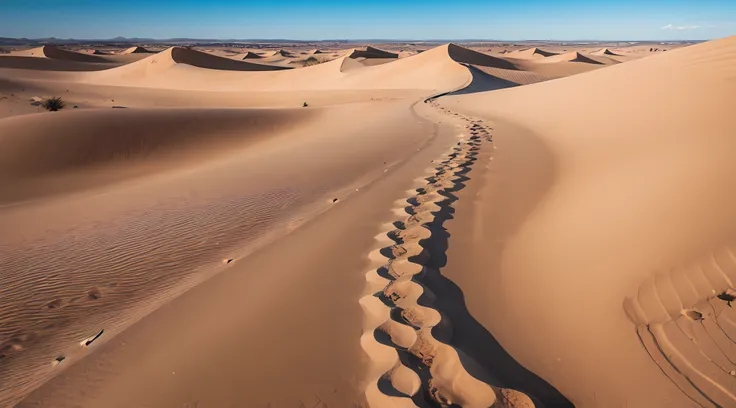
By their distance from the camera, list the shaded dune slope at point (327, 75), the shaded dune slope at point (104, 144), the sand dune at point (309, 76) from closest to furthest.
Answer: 1. the shaded dune slope at point (104, 144)
2. the sand dune at point (309, 76)
3. the shaded dune slope at point (327, 75)

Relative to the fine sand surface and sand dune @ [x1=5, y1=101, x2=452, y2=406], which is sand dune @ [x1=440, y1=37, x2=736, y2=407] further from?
sand dune @ [x1=5, y1=101, x2=452, y2=406]

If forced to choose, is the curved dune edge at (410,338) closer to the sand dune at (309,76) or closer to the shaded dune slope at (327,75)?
the shaded dune slope at (327,75)

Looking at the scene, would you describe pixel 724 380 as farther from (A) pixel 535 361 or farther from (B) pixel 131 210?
(B) pixel 131 210

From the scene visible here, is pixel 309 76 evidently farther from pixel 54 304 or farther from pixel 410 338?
pixel 410 338

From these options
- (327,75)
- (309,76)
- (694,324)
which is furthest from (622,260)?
(309,76)

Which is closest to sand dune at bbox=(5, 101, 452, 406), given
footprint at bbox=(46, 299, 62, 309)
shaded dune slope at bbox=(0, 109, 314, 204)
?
footprint at bbox=(46, 299, 62, 309)

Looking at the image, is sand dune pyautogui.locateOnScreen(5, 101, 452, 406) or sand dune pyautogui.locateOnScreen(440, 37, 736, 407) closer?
sand dune pyautogui.locateOnScreen(440, 37, 736, 407)

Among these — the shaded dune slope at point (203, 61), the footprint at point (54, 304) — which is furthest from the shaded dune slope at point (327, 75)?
the footprint at point (54, 304)

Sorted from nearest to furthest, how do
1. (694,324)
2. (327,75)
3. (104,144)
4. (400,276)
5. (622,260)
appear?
(694,324) < (622,260) < (400,276) < (104,144) < (327,75)
